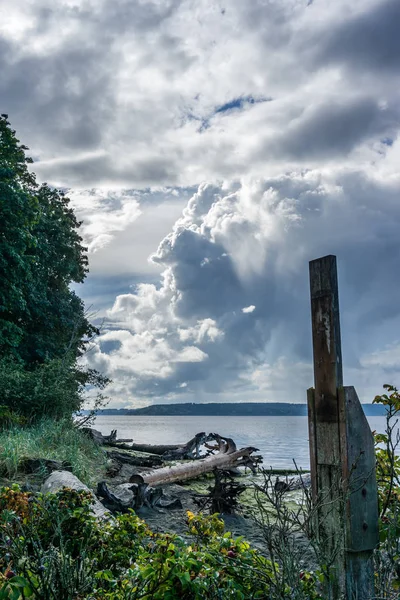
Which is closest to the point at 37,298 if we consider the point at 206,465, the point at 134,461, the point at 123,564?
the point at 134,461

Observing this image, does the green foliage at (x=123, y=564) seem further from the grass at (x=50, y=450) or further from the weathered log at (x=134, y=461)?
the weathered log at (x=134, y=461)

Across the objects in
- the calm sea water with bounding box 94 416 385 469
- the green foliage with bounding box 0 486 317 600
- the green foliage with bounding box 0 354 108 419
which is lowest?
the calm sea water with bounding box 94 416 385 469

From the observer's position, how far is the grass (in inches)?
364

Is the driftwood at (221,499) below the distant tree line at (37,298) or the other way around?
below

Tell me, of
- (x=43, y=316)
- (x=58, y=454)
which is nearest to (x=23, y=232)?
(x=43, y=316)

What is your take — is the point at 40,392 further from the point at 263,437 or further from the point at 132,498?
the point at 263,437

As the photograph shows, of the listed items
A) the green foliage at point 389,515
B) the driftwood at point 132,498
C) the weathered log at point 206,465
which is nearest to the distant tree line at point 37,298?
the weathered log at point 206,465

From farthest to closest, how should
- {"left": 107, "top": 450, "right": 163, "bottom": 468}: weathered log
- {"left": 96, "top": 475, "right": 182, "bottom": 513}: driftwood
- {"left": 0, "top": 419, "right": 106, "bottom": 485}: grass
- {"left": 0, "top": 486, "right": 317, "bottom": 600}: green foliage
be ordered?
1. {"left": 107, "top": 450, "right": 163, "bottom": 468}: weathered log
2. {"left": 0, "top": 419, "right": 106, "bottom": 485}: grass
3. {"left": 96, "top": 475, "right": 182, "bottom": 513}: driftwood
4. {"left": 0, "top": 486, "right": 317, "bottom": 600}: green foliage

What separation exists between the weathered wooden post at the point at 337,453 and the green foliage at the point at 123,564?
538 mm

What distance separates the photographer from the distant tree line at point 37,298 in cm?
1617

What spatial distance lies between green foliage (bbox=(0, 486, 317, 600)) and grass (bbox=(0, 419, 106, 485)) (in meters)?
5.48

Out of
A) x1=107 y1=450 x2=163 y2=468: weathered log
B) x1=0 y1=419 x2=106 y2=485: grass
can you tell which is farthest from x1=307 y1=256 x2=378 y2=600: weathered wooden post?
x1=107 y1=450 x2=163 y2=468: weathered log

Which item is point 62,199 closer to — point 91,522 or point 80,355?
point 80,355

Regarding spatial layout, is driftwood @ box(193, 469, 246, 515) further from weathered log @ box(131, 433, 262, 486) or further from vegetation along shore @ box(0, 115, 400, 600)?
weathered log @ box(131, 433, 262, 486)
